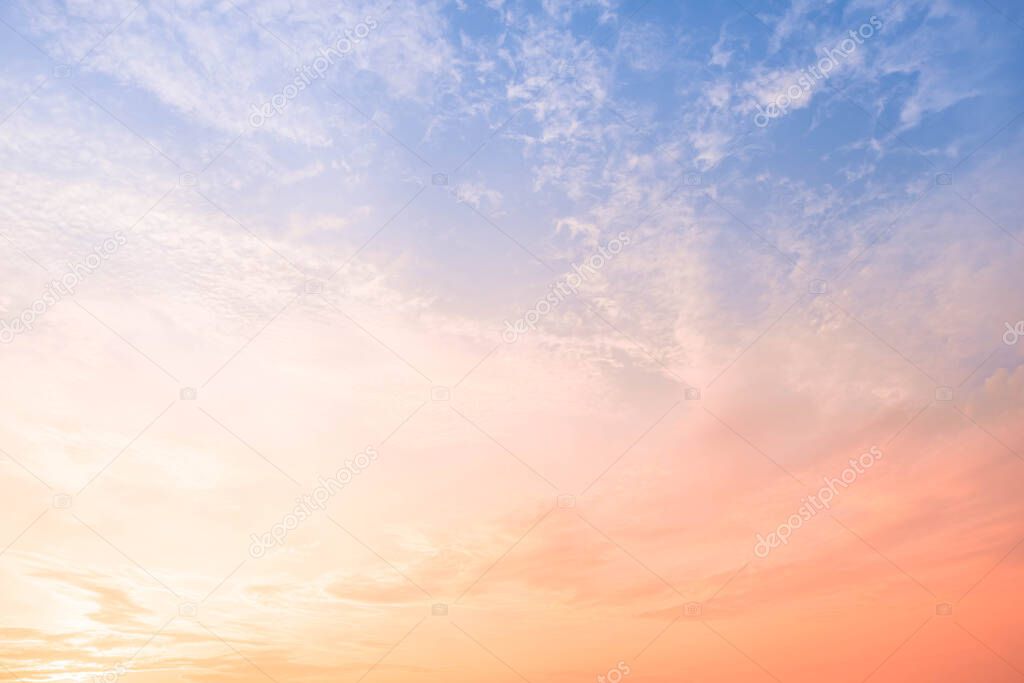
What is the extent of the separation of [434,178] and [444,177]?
514 mm

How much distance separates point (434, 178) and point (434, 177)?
51 millimetres

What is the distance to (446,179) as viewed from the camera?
1242 inches

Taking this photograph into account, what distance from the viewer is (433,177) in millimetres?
31391

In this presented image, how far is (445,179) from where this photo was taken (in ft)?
103

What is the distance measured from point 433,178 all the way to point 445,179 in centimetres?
61

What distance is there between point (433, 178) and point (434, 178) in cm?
5

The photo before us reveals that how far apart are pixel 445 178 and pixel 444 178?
58mm

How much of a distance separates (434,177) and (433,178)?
72 mm

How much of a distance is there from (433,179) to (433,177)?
0.33 ft

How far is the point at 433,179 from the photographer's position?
31.4m

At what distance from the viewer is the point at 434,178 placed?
31.4m

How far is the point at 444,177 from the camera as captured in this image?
31.5 m

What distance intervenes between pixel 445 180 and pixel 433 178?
0.62 m

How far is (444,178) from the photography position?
103 ft
